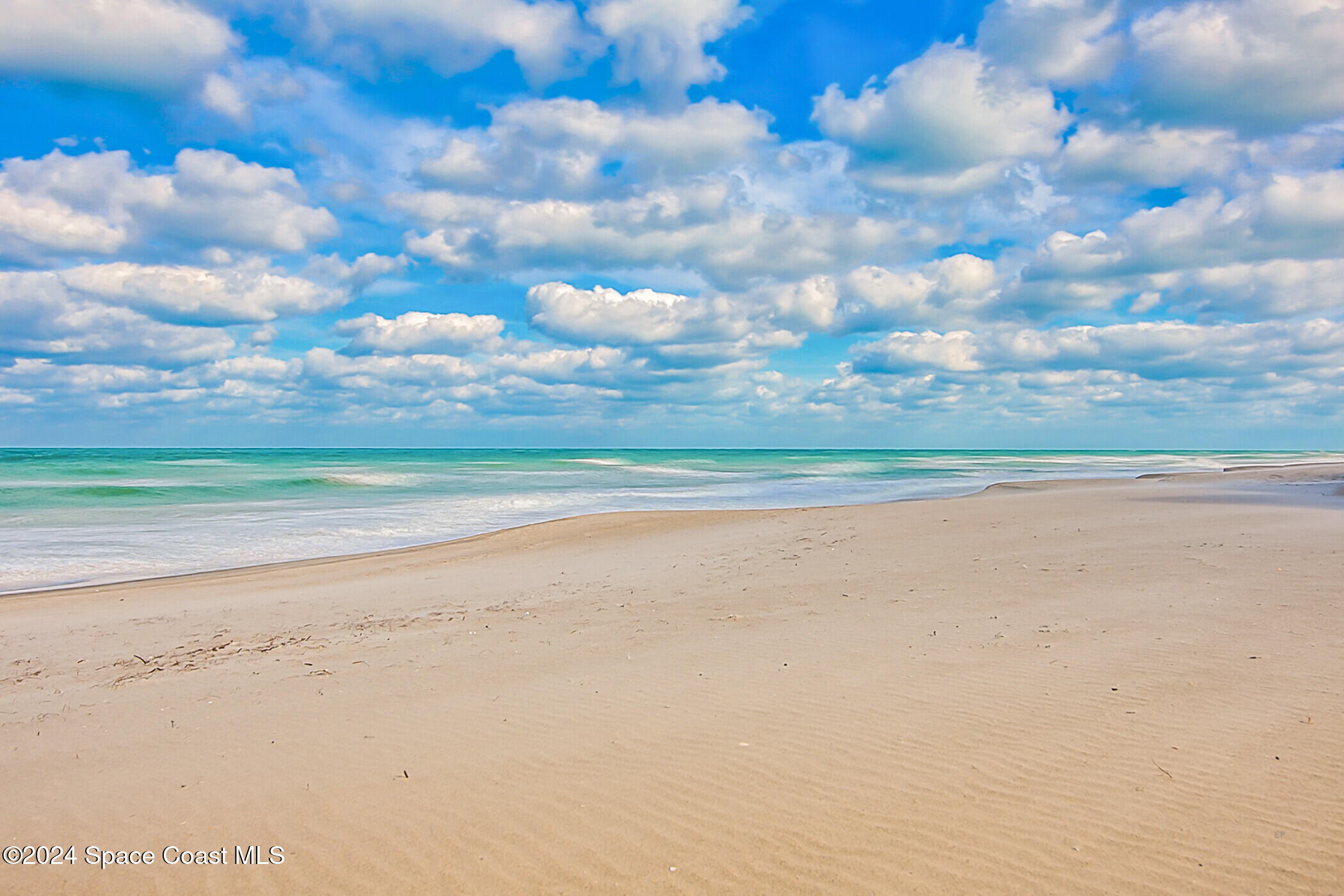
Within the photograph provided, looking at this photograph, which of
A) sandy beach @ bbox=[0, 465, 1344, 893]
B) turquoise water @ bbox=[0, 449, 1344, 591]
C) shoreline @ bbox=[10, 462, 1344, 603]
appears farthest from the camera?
turquoise water @ bbox=[0, 449, 1344, 591]

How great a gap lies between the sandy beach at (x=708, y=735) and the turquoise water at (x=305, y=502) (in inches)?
218

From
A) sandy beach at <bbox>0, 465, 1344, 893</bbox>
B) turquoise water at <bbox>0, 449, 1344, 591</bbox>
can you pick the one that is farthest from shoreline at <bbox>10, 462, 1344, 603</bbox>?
sandy beach at <bbox>0, 465, 1344, 893</bbox>

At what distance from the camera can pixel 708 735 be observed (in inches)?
187

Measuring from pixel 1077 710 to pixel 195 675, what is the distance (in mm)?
7223

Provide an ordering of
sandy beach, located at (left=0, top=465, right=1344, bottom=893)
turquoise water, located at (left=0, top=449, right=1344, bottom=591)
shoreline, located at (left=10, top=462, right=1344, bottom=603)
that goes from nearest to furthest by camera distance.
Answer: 1. sandy beach, located at (left=0, top=465, right=1344, bottom=893)
2. shoreline, located at (left=10, top=462, right=1344, bottom=603)
3. turquoise water, located at (left=0, top=449, right=1344, bottom=591)

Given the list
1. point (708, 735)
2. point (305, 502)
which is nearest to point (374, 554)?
point (708, 735)

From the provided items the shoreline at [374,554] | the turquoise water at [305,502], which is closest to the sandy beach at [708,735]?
the shoreline at [374,554]

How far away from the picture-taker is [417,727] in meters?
5.13

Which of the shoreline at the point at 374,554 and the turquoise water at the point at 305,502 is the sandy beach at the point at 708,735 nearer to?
the shoreline at the point at 374,554

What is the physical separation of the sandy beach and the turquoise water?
555cm

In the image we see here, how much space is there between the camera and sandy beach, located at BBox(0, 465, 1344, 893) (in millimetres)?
3400

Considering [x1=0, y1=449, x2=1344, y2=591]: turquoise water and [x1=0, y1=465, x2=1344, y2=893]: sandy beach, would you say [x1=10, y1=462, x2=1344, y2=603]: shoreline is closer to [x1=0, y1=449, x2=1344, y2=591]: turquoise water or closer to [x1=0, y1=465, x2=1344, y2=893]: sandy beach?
[x1=0, y1=449, x2=1344, y2=591]: turquoise water

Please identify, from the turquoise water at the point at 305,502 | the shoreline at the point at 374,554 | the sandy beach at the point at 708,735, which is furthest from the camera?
the turquoise water at the point at 305,502

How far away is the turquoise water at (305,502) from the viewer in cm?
1494
